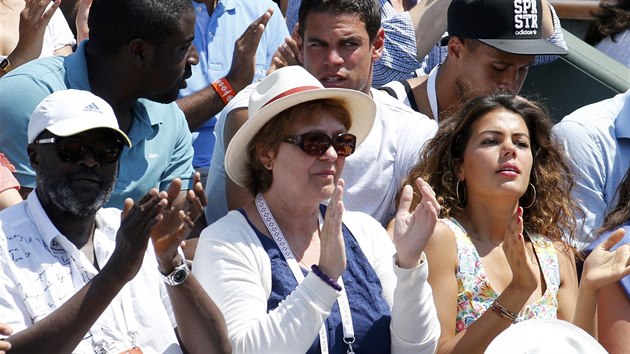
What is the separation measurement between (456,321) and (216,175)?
118 cm

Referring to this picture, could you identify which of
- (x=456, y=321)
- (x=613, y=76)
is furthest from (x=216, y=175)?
(x=613, y=76)

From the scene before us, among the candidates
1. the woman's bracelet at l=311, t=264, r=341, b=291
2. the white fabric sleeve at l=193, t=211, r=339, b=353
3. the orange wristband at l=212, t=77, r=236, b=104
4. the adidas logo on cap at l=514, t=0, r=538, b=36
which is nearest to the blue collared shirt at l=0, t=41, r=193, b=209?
the orange wristband at l=212, t=77, r=236, b=104

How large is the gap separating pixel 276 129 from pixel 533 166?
1.27 metres

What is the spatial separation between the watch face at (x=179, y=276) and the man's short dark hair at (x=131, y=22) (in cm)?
150

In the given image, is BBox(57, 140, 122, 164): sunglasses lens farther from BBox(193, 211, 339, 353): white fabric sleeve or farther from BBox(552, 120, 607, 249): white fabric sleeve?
BBox(552, 120, 607, 249): white fabric sleeve

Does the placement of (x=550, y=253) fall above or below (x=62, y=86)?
below

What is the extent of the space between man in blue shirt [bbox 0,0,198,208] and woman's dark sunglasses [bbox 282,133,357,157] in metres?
0.86

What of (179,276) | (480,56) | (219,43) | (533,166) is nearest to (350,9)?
(480,56)

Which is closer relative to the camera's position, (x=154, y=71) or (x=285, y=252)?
(x=285, y=252)

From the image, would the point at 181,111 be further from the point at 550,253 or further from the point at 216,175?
the point at 550,253

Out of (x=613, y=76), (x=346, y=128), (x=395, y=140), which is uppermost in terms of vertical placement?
(x=346, y=128)

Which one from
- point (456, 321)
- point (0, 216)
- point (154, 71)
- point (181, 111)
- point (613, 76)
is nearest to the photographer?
point (0, 216)

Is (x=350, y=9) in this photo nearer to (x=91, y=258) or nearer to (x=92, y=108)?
(x=92, y=108)

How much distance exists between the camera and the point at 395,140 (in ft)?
18.0
